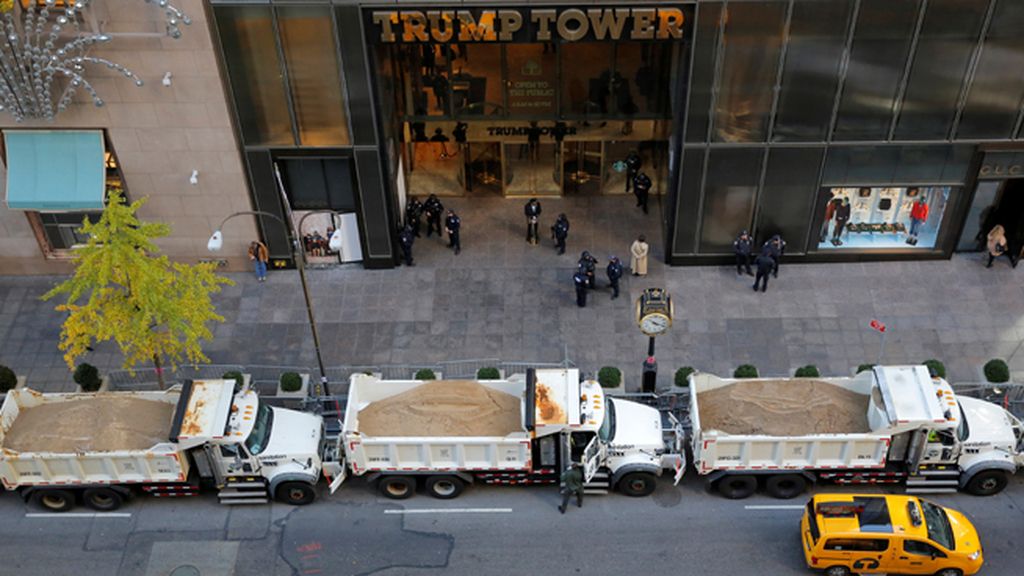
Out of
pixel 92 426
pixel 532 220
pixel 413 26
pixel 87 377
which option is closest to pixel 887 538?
pixel 532 220

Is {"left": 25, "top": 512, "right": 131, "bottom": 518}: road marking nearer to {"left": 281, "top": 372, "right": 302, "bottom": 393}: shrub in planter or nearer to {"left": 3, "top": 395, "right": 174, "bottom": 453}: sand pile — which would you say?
{"left": 3, "top": 395, "right": 174, "bottom": 453}: sand pile

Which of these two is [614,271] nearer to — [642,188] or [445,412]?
[642,188]

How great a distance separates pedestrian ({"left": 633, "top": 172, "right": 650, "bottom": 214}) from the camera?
31672mm

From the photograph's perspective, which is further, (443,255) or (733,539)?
(443,255)

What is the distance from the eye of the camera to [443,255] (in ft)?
102

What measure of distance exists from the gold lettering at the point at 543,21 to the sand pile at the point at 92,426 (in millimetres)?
13321

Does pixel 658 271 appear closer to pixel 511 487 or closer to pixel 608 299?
pixel 608 299

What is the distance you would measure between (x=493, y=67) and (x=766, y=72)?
8392mm

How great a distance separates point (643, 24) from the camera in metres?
25.1

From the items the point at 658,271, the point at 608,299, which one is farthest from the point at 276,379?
the point at 658,271

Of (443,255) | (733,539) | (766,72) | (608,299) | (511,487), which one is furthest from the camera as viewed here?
(443,255)

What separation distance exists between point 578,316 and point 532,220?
4022 mm

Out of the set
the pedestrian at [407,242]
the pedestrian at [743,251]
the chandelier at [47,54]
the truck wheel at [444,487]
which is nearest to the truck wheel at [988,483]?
the pedestrian at [743,251]

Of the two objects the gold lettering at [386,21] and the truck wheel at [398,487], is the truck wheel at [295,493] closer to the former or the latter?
the truck wheel at [398,487]
